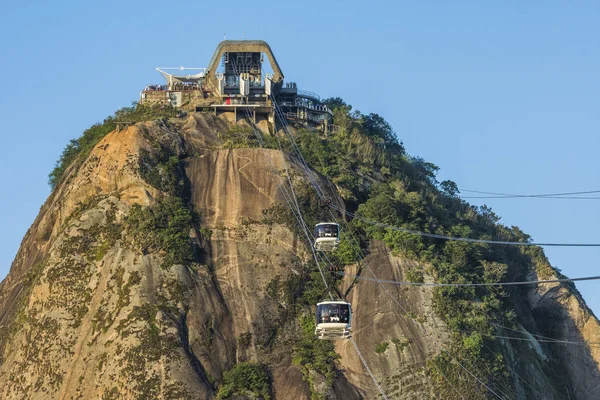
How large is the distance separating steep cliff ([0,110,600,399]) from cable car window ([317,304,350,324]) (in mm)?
7645

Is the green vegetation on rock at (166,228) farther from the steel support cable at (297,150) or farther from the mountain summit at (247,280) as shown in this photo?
the steel support cable at (297,150)

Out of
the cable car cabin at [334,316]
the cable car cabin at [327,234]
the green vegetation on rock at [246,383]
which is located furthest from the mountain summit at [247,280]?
the cable car cabin at [334,316]

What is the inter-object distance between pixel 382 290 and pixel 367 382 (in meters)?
8.66

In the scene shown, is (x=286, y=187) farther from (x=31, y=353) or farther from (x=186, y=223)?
→ (x=31, y=353)

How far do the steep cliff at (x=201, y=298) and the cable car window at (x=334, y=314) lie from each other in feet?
25.1

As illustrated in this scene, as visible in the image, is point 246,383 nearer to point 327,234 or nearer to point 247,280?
point 247,280

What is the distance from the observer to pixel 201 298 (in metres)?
93.1

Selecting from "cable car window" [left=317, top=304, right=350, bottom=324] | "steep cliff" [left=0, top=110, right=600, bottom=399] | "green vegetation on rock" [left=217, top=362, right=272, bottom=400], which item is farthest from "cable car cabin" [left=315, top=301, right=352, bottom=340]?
"green vegetation on rock" [left=217, top=362, right=272, bottom=400]

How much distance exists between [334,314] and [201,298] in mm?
13348

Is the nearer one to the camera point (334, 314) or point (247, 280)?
point (334, 314)

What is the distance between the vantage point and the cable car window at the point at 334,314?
8400 centimetres

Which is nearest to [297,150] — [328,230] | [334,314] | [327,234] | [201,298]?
[328,230]

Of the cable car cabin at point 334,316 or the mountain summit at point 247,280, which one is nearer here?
the cable car cabin at point 334,316

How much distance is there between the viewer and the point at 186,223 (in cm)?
9788
